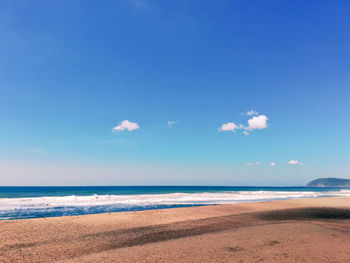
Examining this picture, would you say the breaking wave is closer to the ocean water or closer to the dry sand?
the ocean water

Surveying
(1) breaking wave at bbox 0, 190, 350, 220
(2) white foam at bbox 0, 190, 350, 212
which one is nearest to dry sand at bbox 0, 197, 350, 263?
(1) breaking wave at bbox 0, 190, 350, 220

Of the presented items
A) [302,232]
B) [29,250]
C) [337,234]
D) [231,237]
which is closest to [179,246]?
[231,237]

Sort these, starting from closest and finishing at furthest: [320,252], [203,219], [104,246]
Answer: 1. [320,252]
2. [104,246]
3. [203,219]

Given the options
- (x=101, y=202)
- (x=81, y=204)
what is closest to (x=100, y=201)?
(x=101, y=202)

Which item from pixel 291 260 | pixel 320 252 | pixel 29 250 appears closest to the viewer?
pixel 291 260

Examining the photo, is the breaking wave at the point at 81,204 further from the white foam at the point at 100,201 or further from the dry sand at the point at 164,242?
the dry sand at the point at 164,242

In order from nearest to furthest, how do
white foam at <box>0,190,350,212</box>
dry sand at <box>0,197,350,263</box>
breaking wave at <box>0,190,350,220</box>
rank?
dry sand at <box>0,197,350,263</box> → breaking wave at <box>0,190,350,220</box> → white foam at <box>0,190,350,212</box>

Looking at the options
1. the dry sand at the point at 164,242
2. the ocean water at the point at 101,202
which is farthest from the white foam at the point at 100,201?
the dry sand at the point at 164,242

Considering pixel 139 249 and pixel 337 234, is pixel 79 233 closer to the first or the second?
pixel 139 249

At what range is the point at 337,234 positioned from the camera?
373 inches

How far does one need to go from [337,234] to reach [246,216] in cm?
569

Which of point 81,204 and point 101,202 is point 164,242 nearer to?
point 81,204

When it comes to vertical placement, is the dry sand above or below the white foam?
above

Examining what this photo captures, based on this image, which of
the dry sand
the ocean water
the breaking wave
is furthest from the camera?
the ocean water
